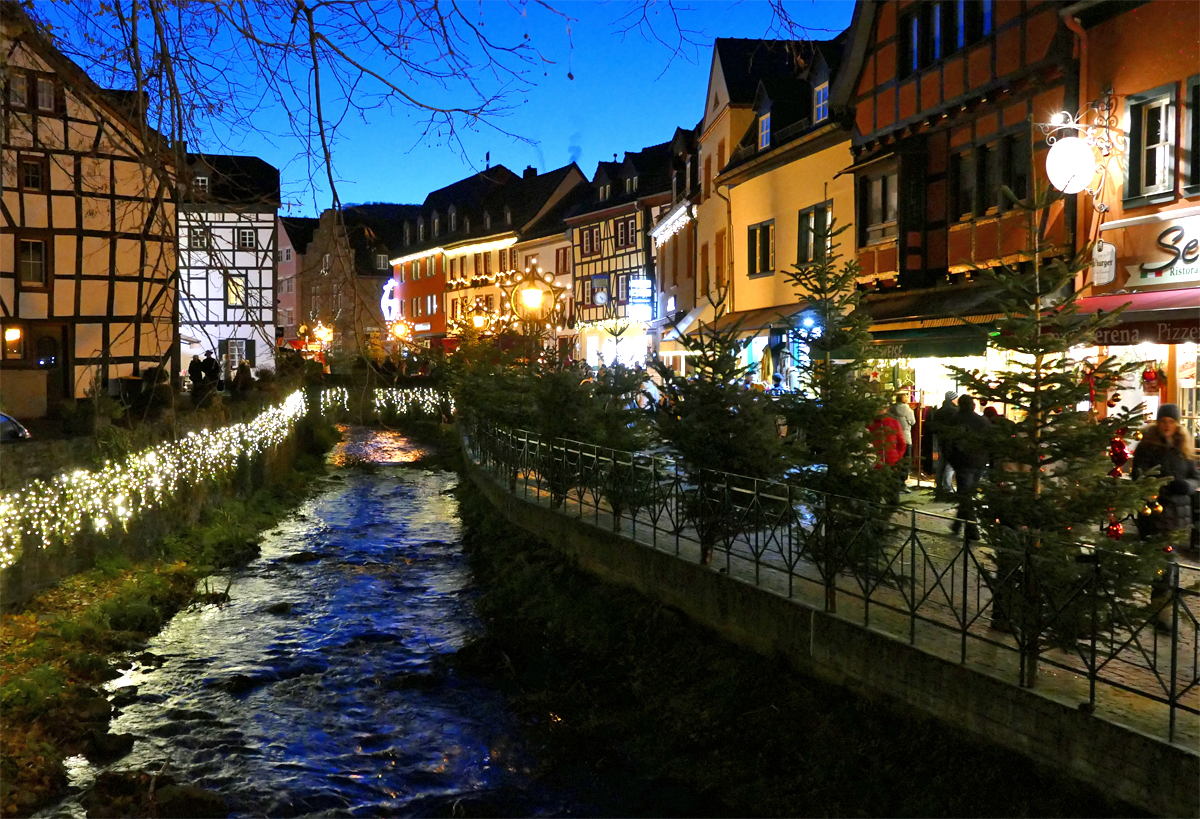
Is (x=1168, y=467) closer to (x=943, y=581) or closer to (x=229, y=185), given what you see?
(x=943, y=581)

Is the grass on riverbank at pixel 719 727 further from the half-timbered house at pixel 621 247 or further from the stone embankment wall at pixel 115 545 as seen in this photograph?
the half-timbered house at pixel 621 247

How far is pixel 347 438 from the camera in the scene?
41.9m

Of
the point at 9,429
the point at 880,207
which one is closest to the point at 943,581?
the point at 9,429

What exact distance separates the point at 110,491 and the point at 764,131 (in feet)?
59.9

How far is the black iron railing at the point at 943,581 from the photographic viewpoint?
605 cm

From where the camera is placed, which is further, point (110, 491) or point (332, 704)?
point (110, 491)

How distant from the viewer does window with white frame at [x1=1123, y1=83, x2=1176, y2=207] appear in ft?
44.6

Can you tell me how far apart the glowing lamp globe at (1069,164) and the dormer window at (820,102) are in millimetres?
9337

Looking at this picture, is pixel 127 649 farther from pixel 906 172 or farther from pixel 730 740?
pixel 906 172

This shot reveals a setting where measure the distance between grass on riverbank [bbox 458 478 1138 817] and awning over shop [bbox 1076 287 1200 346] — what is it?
245 inches

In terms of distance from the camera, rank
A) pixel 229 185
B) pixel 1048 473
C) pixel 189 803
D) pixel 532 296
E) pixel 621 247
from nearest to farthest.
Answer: pixel 229 185, pixel 1048 473, pixel 189 803, pixel 532 296, pixel 621 247

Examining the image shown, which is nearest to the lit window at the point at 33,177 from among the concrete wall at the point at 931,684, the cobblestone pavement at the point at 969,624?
the concrete wall at the point at 931,684

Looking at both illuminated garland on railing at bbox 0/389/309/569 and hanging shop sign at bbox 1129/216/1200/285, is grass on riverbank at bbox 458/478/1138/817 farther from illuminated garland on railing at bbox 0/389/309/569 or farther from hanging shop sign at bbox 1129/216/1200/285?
hanging shop sign at bbox 1129/216/1200/285

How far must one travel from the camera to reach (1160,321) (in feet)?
40.8
